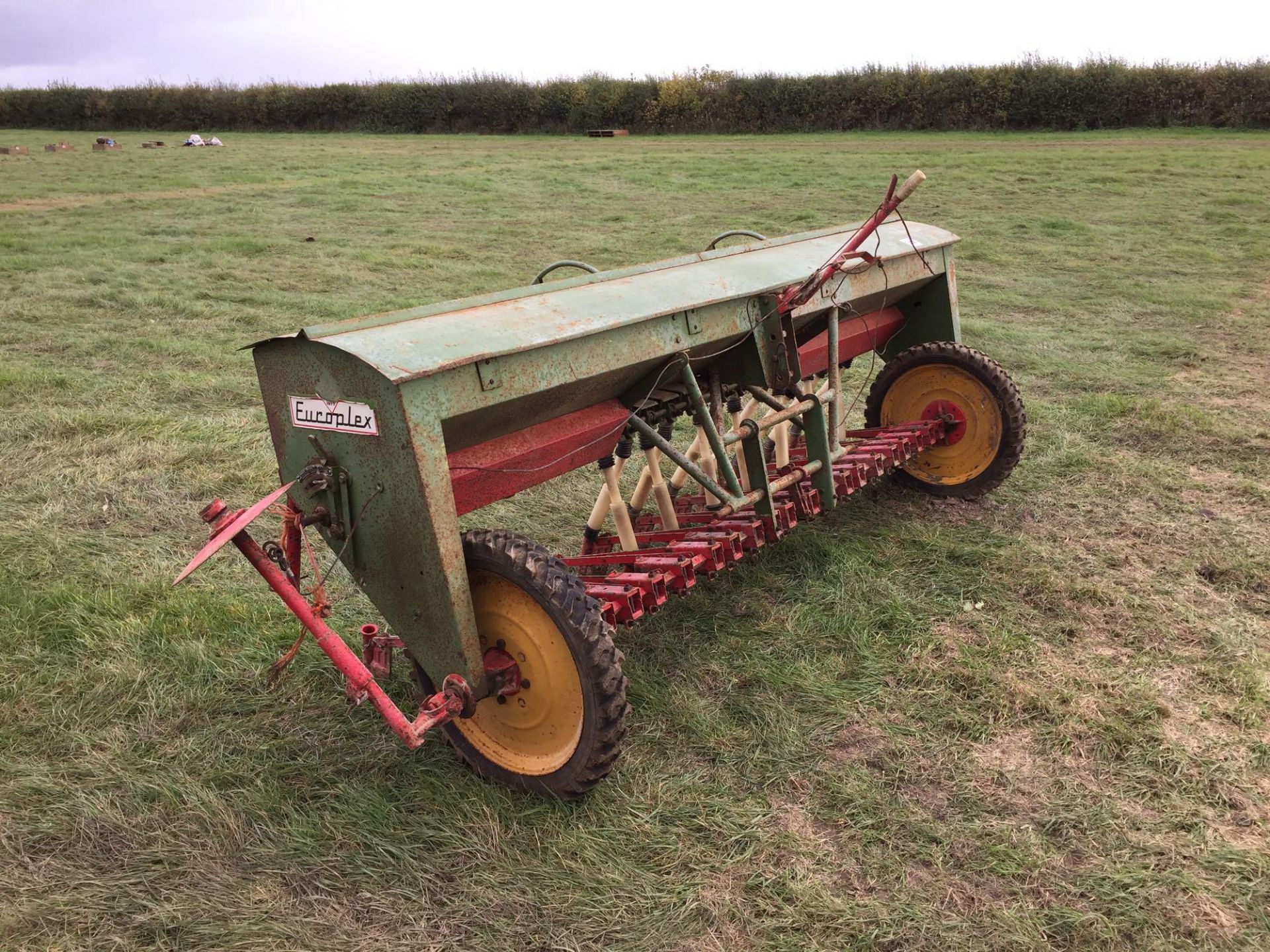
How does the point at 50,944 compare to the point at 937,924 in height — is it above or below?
above

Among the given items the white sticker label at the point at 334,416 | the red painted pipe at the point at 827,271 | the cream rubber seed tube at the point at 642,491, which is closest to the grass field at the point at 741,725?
the cream rubber seed tube at the point at 642,491

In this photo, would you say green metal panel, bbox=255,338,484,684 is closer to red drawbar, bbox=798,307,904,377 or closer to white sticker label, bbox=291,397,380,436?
white sticker label, bbox=291,397,380,436

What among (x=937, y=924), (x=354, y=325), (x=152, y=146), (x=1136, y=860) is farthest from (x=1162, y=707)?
(x=152, y=146)

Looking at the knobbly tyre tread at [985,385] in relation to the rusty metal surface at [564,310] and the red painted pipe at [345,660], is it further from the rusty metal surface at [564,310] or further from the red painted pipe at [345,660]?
the red painted pipe at [345,660]

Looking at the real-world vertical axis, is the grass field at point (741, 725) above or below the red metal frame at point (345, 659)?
below

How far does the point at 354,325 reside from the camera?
9.32ft

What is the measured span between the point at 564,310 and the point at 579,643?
41.0 inches

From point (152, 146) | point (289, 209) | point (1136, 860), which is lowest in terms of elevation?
point (1136, 860)

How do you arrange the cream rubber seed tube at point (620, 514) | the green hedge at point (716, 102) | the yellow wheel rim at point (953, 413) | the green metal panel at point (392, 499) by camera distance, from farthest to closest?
the green hedge at point (716, 102)
the yellow wheel rim at point (953, 413)
the cream rubber seed tube at point (620, 514)
the green metal panel at point (392, 499)

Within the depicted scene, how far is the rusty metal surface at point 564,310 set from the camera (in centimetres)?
261

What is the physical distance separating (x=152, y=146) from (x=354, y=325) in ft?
91.5

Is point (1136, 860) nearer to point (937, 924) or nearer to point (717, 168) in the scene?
point (937, 924)

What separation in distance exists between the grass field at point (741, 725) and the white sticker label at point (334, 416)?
1.02 meters

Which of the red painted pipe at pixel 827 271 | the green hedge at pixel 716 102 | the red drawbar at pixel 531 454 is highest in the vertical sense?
the green hedge at pixel 716 102
